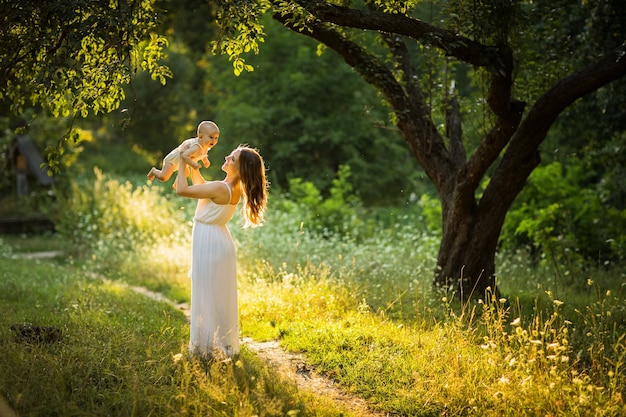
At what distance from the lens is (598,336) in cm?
Result: 636

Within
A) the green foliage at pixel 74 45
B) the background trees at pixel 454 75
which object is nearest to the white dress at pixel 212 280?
the background trees at pixel 454 75

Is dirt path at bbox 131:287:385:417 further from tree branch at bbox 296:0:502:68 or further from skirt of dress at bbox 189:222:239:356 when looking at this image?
tree branch at bbox 296:0:502:68

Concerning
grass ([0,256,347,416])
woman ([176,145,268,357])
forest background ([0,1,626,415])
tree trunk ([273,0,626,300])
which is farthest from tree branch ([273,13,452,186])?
grass ([0,256,347,416])

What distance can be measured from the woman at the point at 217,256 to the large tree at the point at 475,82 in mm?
1145

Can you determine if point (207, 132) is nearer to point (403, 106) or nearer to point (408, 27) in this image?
point (408, 27)

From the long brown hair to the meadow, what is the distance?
1487 mm

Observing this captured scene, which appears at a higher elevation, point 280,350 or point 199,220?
point 199,220

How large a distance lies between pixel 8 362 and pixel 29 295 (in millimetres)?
3782

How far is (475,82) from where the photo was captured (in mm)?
9758

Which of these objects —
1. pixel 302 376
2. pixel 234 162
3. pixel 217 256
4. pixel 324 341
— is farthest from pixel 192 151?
pixel 324 341

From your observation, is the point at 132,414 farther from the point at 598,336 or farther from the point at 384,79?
the point at 384,79

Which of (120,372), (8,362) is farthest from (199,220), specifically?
(8,362)

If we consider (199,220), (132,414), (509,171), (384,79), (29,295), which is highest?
(384,79)

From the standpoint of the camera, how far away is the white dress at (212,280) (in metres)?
6.16
